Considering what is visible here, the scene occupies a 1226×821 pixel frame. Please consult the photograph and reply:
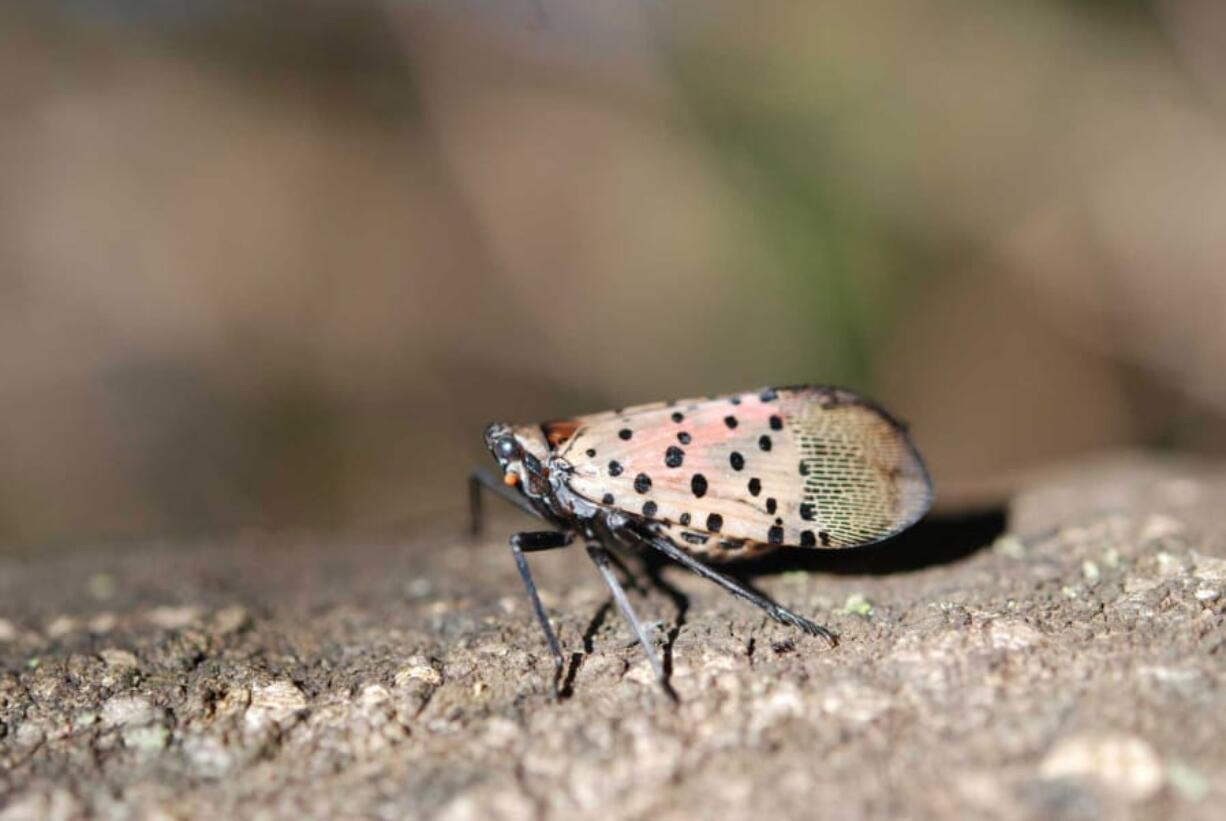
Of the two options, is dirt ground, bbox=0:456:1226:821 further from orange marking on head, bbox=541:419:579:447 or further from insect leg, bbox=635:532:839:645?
orange marking on head, bbox=541:419:579:447

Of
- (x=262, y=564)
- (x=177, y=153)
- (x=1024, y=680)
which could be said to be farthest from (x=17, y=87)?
(x=1024, y=680)

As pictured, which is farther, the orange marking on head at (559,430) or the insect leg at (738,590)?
the orange marking on head at (559,430)

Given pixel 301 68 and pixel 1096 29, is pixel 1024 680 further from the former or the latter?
pixel 301 68

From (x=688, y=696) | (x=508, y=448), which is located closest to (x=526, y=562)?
(x=508, y=448)

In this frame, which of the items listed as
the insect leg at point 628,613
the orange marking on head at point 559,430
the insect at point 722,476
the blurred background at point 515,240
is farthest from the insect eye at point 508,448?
the blurred background at point 515,240

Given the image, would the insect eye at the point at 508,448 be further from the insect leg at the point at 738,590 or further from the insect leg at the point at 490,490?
the insect leg at the point at 738,590

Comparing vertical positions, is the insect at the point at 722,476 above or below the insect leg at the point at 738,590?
above

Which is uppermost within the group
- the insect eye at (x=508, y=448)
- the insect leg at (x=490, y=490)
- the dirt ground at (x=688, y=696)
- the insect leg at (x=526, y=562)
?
the insect eye at (x=508, y=448)
